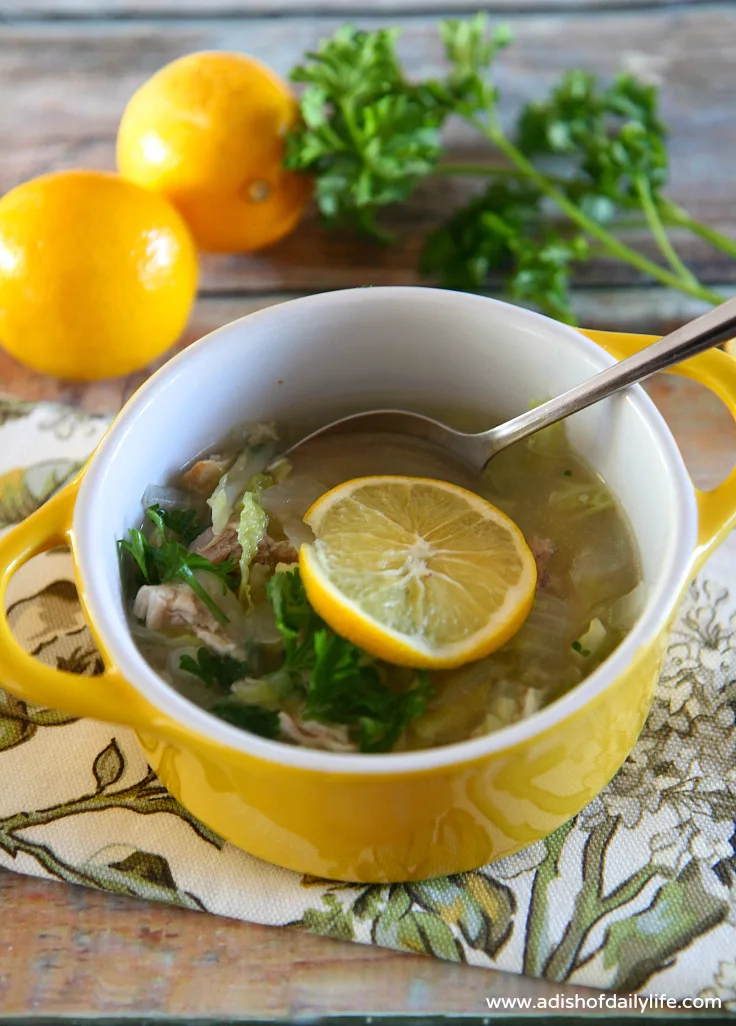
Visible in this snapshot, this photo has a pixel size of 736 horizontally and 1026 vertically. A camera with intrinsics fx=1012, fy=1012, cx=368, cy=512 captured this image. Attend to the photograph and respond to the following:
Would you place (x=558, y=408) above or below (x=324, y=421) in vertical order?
above

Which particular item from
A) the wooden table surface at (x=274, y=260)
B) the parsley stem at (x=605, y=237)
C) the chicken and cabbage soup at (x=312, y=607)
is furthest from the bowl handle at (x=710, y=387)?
the parsley stem at (x=605, y=237)

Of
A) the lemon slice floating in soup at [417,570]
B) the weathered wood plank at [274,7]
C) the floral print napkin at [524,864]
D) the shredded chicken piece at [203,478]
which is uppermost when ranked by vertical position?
the weathered wood plank at [274,7]

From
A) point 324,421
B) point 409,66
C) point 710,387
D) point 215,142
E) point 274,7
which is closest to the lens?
point 710,387

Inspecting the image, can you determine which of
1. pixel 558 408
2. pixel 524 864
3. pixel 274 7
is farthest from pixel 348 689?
pixel 274 7

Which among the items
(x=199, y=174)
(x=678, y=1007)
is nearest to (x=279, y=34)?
(x=199, y=174)

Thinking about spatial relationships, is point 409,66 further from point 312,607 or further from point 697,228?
point 312,607

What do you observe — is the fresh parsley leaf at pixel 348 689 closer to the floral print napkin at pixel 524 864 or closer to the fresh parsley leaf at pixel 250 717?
the fresh parsley leaf at pixel 250 717

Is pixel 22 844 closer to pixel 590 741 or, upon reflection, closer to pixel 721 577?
pixel 590 741
